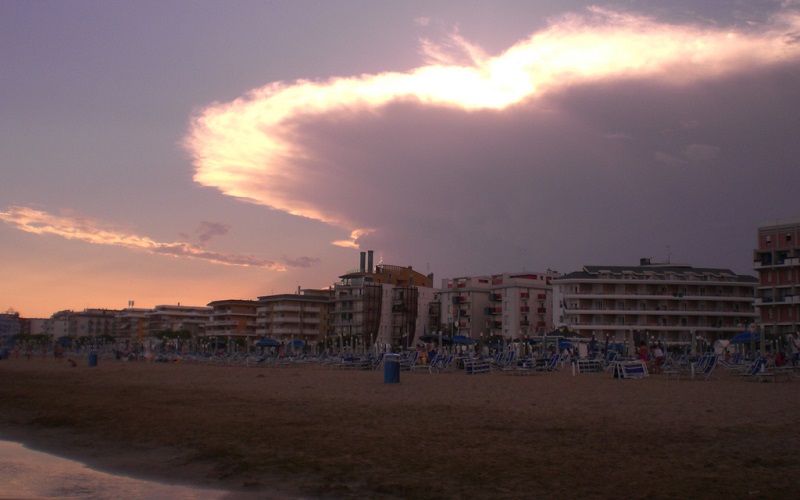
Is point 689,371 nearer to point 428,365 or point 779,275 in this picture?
point 428,365

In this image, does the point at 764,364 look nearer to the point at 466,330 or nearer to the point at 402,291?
the point at 466,330

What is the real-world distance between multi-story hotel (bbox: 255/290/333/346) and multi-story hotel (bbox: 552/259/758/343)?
38.6 m

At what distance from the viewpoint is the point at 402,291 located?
3880 inches

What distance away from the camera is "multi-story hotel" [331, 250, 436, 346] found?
317 ft

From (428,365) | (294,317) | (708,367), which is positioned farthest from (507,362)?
(294,317)

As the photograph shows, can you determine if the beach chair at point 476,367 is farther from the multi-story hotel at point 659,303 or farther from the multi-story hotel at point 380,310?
the multi-story hotel at point 380,310

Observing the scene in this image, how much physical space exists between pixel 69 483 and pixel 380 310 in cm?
8904

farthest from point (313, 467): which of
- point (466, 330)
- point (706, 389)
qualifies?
point (466, 330)

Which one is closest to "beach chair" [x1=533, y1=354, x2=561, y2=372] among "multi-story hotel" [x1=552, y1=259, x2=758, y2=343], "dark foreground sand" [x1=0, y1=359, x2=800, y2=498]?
"dark foreground sand" [x1=0, y1=359, x2=800, y2=498]

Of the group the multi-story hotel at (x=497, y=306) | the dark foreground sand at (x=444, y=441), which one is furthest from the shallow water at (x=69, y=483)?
the multi-story hotel at (x=497, y=306)

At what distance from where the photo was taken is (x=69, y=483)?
9117mm

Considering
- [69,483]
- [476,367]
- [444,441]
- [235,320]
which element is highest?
[235,320]

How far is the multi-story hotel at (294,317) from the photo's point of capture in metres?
105

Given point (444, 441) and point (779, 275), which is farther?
point (779, 275)
